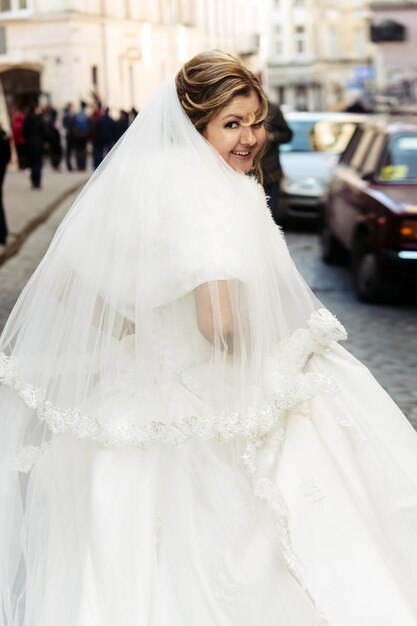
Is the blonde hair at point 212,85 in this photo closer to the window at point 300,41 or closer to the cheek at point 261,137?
the cheek at point 261,137

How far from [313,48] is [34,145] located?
5940cm

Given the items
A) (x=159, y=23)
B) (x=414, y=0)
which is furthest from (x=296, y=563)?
(x=159, y=23)

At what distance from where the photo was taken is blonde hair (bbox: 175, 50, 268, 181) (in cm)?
291

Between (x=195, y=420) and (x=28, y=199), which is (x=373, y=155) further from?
(x=28, y=199)

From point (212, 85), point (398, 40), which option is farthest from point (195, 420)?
point (398, 40)

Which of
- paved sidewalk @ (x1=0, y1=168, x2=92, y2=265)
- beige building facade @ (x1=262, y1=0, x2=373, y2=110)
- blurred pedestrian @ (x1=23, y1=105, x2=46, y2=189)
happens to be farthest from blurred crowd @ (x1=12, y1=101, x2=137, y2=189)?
beige building facade @ (x1=262, y1=0, x2=373, y2=110)

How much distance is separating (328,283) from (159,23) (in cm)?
4062

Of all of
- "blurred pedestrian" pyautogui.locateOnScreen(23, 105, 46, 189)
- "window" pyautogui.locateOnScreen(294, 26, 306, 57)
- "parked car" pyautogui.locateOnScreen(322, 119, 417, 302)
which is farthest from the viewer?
"window" pyautogui.locateOnScreen(294, 26, 306, 57)

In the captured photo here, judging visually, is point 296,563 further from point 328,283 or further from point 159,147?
point 328,283

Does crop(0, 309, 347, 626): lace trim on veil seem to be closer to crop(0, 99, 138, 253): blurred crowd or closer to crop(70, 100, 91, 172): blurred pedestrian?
crop(0, 99, 138, 253): blurred crowd

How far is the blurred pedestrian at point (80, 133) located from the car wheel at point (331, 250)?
16636mm

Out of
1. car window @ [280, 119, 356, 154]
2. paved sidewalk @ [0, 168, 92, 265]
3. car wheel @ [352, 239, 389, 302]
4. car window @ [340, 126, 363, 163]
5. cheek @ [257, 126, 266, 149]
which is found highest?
cheek @ [257, 126, 266, 149]

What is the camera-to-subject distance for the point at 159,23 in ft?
162

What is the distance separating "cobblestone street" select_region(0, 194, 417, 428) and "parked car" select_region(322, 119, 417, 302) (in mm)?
307
